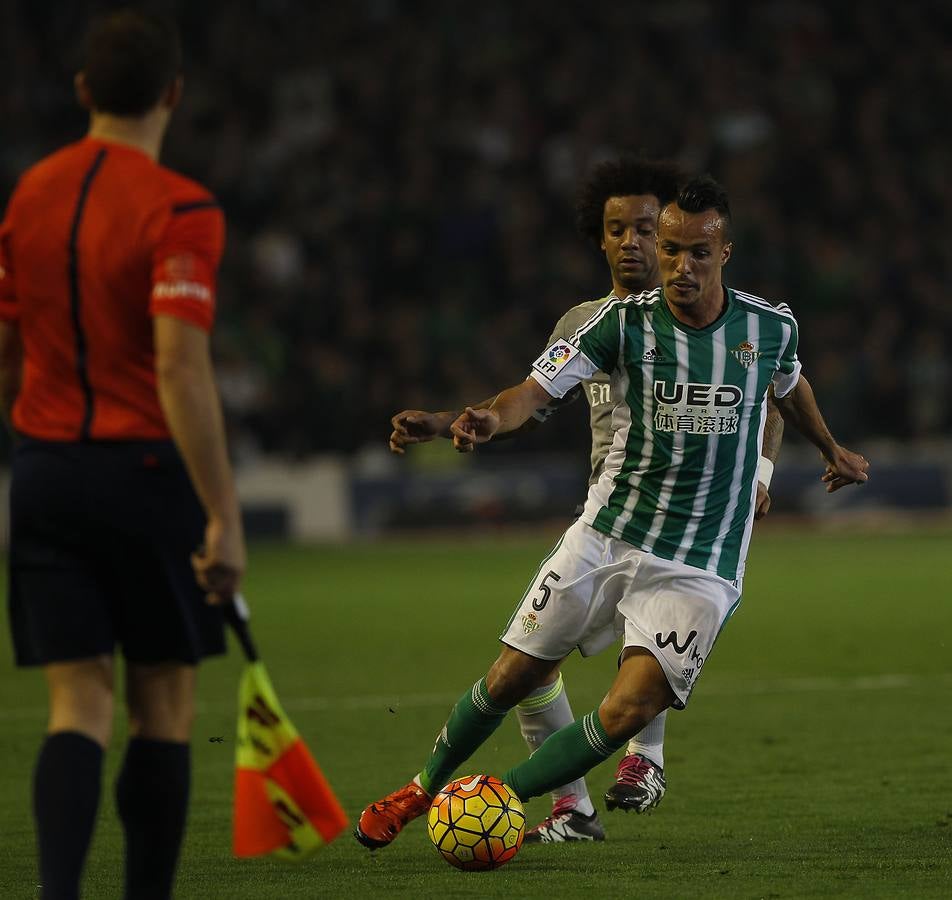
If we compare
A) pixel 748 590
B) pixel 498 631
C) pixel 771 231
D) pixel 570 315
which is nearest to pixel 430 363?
pixel 771 231

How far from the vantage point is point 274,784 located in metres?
3.63

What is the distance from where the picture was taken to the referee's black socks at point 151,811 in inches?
142

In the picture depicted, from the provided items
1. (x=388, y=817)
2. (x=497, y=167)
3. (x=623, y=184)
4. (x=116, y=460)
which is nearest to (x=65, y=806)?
(x=116, y=460)

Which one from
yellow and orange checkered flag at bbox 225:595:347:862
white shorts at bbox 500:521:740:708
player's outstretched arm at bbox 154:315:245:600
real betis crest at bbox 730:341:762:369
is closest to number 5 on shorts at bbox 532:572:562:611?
white shorts at bbox 500:521:740:708

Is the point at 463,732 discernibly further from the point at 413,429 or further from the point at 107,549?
the point at 107,549

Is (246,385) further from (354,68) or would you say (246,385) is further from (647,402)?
(647,402)

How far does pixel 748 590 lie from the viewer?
14477 mm

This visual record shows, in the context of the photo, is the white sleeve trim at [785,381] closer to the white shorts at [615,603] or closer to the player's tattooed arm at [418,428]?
the white shorts at [615,603]

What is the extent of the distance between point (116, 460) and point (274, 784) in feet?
2.44

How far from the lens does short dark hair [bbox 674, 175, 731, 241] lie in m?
4.91

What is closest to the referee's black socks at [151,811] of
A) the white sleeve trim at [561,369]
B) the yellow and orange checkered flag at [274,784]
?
the yellow and orange checkered flag at [274,784]

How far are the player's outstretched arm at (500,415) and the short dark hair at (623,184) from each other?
0.92m

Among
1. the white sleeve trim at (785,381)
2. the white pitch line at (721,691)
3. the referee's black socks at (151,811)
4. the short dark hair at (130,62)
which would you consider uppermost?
the short dark hair at (130,62)

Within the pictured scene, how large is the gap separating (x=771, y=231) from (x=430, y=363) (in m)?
5.17
